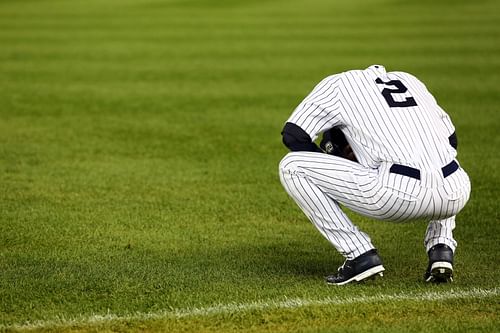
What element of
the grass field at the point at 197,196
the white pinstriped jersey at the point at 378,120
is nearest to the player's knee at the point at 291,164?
the white pinstriped jersey at the point at 378,120

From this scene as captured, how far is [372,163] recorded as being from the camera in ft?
18.8

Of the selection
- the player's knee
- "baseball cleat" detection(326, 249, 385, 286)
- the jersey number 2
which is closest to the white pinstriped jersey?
the jersey number 2

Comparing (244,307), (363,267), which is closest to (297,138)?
(363,267)

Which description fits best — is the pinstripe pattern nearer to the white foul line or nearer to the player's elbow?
the player's elbow

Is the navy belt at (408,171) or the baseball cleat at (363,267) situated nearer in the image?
the navy belt at (408,171)

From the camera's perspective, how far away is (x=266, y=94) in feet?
52.6

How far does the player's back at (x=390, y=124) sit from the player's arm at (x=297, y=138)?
23 cm

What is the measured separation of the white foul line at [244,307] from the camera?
5082 mm

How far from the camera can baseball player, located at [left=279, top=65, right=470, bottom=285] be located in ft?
18.4

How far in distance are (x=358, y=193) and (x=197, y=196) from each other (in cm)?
355

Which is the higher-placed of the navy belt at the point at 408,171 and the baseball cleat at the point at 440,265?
the navy belt at the point at 408,171

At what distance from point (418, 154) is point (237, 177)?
4.53 m

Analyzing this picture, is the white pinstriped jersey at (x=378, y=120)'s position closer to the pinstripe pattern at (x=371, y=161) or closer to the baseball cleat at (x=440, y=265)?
the pinstripe pattern at (x=371, y=161)

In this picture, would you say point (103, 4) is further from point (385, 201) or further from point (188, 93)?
point (385, 201)
